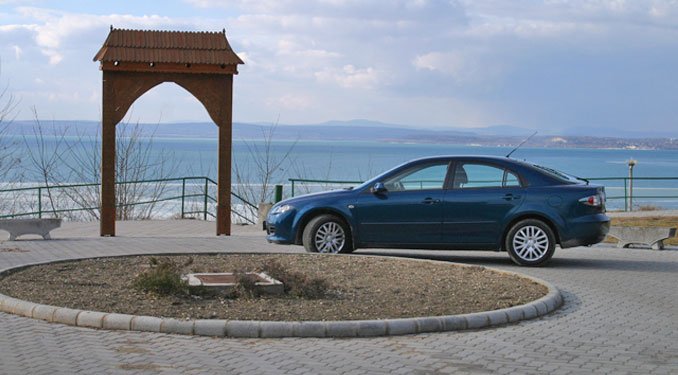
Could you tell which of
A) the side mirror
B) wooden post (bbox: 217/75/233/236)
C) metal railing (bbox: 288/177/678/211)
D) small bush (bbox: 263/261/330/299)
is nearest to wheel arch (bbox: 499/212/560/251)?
the side mirror

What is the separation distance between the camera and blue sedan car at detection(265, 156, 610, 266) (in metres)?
14.7

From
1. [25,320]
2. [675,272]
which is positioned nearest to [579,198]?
[675,272]

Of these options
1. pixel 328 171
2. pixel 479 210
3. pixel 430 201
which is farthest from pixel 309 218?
pixel 328 171

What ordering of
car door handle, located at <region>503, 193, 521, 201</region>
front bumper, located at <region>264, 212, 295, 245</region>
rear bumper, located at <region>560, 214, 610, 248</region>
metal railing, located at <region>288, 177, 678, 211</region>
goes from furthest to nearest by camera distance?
metal railing, located at <region>288, 177, 678, 211</region> < front bumper, located at <region>264, 212, 295, 245</region> < car door handle, located at <region>503, 193, 521, 201</region> < rear bumper, located at <region>560, 214, 610, 248</region>

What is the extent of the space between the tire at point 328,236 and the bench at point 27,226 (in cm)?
Answer: 515

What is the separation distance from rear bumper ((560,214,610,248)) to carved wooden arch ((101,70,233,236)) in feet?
23.9

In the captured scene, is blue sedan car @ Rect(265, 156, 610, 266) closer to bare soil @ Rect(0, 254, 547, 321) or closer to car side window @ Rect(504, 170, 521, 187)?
car side window @ Rect(504, 170, 521, 187)

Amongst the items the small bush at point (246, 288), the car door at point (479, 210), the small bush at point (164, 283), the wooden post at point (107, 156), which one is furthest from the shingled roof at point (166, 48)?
the small bush at point (246, 288)

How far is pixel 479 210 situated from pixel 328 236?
7.98 ft

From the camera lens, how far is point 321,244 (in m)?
15.4

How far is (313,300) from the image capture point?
10297mm

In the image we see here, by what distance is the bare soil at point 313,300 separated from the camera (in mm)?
9602

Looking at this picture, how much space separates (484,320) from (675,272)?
622cm

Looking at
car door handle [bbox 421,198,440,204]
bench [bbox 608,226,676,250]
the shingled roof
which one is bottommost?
bench [bbox 608,226,676,250]
